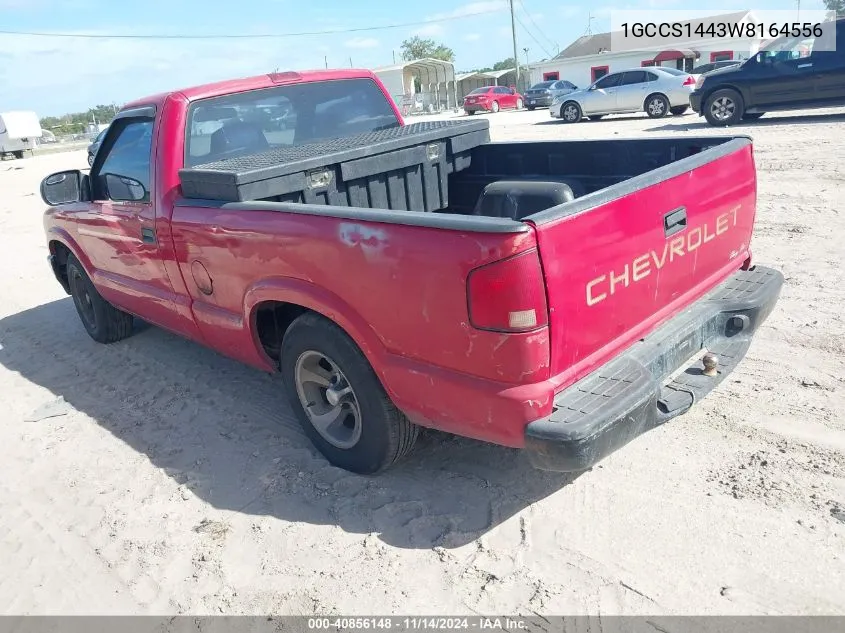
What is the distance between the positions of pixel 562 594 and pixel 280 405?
231cm

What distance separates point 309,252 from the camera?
3025 mm

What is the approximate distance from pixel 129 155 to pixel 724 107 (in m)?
12.6

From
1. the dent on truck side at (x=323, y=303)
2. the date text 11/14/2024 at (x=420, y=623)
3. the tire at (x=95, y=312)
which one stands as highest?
the dent on truck side at (x=323, y=303)

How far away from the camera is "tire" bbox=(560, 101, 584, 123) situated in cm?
2000

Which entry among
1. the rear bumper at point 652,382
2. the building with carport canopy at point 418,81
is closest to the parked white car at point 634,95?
the rear bumper at point 652,382

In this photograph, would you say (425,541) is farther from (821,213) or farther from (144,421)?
(821,213)

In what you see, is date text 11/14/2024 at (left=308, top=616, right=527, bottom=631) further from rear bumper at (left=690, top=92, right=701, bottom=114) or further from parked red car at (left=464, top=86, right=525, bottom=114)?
parked red car at (left=464, top=86, right=525, bottom=114)

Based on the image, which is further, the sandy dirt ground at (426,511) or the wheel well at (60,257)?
the wheel well at (60,257)

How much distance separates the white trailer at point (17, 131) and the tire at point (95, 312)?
38.1 meters

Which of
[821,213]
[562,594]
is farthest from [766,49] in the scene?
[562,594]

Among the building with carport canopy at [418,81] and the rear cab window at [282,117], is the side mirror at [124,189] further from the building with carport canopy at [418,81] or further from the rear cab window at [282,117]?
the building with carport canopy at [418,81]

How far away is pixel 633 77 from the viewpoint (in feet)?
60.8

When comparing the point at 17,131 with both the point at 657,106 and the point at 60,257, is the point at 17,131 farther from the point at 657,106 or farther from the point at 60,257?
the point at 60,257

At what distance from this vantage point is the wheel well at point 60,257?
19.4 feet
